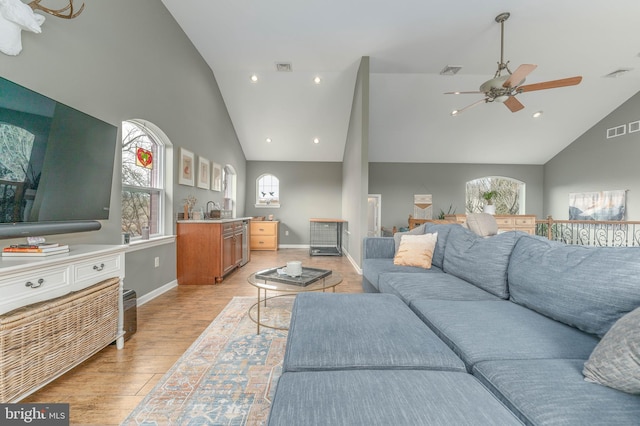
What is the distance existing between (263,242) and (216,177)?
7.96ft

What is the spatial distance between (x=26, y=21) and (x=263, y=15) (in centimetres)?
243

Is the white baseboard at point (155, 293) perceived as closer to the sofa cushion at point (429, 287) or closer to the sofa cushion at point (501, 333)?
the sofa cushion at point (429, 287)

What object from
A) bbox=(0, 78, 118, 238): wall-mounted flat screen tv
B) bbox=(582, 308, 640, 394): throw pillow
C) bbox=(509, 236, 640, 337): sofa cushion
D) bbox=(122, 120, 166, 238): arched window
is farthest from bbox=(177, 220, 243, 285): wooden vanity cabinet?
bbox=(582, 308, 640, 394): throw pillow

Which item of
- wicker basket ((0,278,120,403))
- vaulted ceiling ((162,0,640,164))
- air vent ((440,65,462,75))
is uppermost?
air vent ((440,65,462,75))

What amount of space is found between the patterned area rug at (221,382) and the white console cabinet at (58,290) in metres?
0.59

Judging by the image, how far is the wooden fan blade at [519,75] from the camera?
2715 mm

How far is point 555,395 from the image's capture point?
2.73ft

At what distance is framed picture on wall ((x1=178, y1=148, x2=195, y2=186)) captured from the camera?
3723 mm

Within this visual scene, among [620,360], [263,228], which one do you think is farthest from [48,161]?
[263,228]

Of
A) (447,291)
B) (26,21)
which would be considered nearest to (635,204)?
(447,291)

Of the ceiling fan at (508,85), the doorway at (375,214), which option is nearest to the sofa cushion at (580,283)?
the ceiling fan at (508,85)

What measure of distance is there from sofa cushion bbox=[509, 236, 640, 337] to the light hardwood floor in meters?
2.12

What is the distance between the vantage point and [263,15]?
3357 mm

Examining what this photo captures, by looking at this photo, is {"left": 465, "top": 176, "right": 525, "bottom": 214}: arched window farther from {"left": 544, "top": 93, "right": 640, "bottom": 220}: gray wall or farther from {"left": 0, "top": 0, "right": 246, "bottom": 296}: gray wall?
{"left": 0, "top": 0, "right": 246, "bottom": 296}: gray wall
